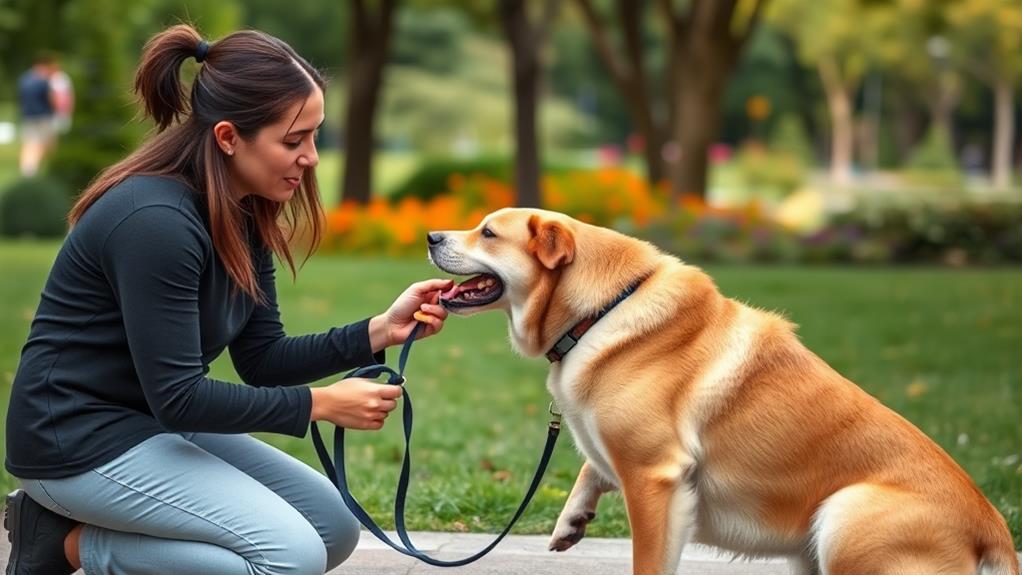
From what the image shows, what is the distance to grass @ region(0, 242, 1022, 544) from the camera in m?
5.56

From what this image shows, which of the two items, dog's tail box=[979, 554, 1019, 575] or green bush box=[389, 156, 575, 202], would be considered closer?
dog's tail box=[979, 554, 1019, 575]

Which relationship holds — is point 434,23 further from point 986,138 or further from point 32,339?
point 32,339

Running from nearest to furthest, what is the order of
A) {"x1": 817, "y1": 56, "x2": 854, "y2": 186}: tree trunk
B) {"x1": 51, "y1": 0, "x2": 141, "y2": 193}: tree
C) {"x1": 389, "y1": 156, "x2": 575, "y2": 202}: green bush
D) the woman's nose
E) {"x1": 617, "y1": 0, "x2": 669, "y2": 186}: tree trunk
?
the woman's nose, {"x1": 51, "y1": 0, "x2": 141, "y2": 193}: tree, {"x1": 617, "y1": 0, "x2": 669, "y2": 186}: tree trunk, {"x1": 389, "y1": 156, "x2": 575, "y2": 202}: green bush, {"x1": 817, "y1": 56, "x2": 854, "y2": 186}: tree trunk

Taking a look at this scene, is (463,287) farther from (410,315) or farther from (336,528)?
(336,528)

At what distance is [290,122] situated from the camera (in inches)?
140

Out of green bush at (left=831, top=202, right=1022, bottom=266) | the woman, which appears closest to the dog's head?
the woman

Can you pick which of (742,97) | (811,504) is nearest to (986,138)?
(742,97)

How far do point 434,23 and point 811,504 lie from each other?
57534 mm

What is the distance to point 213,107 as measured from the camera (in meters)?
3.52

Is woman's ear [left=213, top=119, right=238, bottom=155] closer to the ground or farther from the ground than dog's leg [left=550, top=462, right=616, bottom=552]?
farther from the ground

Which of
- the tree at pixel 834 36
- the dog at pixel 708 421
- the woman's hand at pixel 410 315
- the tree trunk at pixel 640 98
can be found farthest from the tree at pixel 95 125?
the tree at pixel 834 36

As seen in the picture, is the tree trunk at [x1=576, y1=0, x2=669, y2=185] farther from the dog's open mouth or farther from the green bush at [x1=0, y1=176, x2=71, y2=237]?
the dog's open mouth

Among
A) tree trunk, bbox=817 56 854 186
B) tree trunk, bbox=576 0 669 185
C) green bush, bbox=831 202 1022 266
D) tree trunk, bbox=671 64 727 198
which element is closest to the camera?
green bush, bbox=831 202 1022 266

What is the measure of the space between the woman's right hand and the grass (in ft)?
5.27
